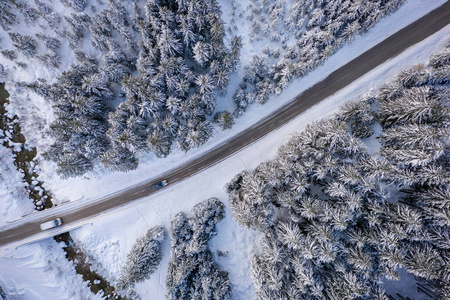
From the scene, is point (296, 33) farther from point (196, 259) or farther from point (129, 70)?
point (196, 259)

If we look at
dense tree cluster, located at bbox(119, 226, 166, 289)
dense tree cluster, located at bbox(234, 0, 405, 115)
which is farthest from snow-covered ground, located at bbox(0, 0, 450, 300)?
dense tree cluster, located at bbox(234, 0, 405, 115)

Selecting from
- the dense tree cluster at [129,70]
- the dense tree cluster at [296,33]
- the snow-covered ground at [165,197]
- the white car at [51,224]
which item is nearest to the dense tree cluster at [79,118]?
the dense tree cluster at [129,70]

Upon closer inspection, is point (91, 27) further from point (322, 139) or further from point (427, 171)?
point (427, 171)

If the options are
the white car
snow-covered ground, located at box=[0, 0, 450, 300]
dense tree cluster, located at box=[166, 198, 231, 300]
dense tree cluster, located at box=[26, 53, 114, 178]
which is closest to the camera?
dense tree cluster, located at box=[166, 198, 231, 300]

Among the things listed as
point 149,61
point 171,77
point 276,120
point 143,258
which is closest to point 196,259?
point 143,258

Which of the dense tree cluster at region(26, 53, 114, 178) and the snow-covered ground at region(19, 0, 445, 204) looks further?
the snow-covered ground at region(19, 0, 445, 204)

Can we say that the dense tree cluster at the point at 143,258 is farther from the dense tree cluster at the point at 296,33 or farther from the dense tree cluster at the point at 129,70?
the dense tree cluster at the point at 296,33

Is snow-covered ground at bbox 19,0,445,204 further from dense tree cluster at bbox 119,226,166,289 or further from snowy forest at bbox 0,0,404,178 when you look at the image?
dense tree cluster at bbox 119,226,166,289
